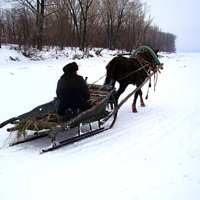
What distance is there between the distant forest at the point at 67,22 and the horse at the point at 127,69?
6.30 metres

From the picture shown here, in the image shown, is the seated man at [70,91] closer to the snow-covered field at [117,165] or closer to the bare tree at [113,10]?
the snow-covered field at [117,165]

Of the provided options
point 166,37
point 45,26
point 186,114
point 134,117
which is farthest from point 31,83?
point 166,37

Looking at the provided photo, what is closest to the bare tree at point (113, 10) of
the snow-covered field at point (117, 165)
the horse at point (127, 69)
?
the horse at point (127, 69)

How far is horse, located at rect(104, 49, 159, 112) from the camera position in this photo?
5.71 m

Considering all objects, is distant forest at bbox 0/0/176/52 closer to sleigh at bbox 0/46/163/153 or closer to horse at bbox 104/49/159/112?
horse at bbox 104/49/159/112

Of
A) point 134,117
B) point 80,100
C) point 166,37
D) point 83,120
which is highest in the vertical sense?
point 166,37

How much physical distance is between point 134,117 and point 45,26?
→ 62.1ft

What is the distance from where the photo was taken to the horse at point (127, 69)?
5.71 metres

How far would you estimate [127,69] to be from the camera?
19.2ft

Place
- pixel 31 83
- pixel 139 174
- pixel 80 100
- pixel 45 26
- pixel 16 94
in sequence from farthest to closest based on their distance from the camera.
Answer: pixel 45 26 → pixel 31 83 → pixel 16 94 → pixel 80 100 → pixel 139 174

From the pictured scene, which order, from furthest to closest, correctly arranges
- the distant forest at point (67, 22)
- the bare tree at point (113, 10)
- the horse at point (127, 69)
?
the bare tree at point (113, 10) < the distant forest at point (67, 22) < the horse at point (127, 69)

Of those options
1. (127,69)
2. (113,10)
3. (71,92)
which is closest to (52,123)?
(71,92)

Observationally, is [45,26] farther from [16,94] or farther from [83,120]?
[83,120]

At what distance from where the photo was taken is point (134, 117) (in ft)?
19.4
